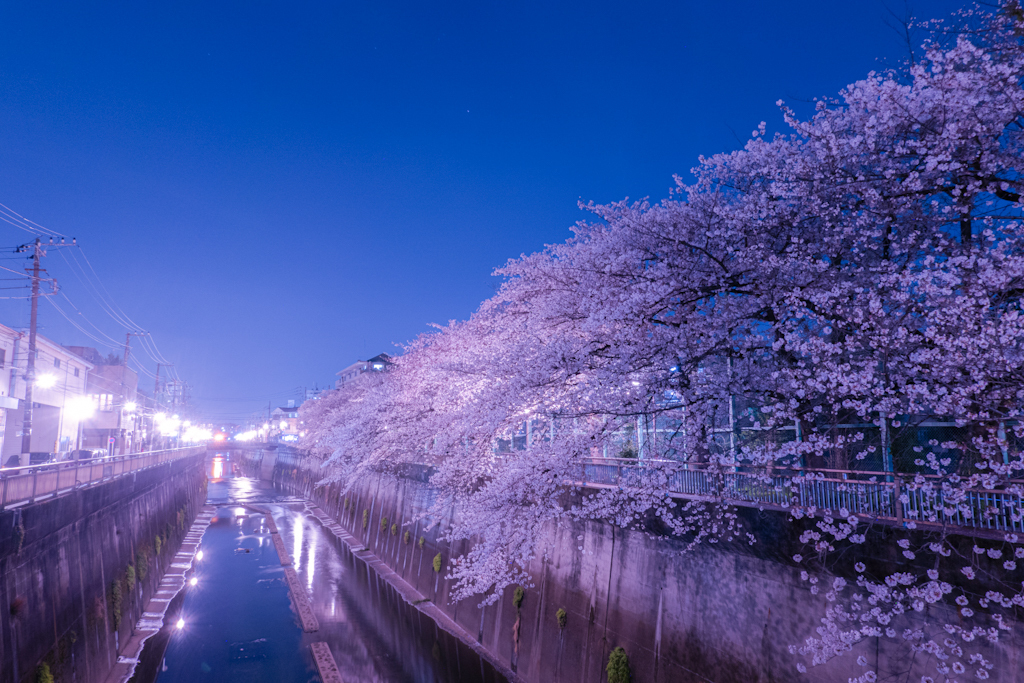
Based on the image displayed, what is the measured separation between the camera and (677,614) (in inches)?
500

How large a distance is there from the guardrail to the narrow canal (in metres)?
6.77

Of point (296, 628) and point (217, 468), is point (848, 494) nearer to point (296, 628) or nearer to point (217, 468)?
point (296, 628)

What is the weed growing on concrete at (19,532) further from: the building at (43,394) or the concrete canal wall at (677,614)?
the building at (43,394)

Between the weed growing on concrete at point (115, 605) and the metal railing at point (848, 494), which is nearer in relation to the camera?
the metal railing at point (848, 494)

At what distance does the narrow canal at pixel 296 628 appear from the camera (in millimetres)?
19250

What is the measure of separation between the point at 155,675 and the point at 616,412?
57.9 feet

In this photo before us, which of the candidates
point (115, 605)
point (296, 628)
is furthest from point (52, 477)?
point (296, 628)

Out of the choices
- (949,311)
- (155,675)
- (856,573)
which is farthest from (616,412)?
(155,675)

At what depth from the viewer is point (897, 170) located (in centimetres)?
1042

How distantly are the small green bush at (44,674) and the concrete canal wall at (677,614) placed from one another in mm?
11558

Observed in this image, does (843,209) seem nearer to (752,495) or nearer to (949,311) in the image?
(949,311)

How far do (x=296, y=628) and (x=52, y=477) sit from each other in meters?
12.9

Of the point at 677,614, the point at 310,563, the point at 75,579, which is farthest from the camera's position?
the point at 310,563

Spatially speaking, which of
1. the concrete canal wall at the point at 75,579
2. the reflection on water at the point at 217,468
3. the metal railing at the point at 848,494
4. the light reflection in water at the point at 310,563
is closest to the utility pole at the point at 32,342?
the concrete canal wall at the point at 75,579
